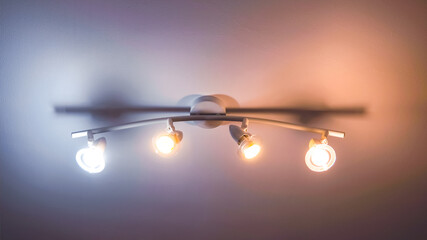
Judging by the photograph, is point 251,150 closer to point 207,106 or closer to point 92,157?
point 207,106

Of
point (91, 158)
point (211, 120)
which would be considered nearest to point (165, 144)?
point (211, 120)

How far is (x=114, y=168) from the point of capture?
1178mm

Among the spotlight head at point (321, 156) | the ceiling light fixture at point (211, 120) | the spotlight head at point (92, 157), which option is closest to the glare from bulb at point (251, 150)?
the ceiling light fixture at point (211, 120)

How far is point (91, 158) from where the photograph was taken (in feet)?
2.93

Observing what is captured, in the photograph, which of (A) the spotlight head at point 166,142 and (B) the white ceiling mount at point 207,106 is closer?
(A) the spotlight head at point 166,142

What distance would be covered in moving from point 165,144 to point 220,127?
0.27 metres

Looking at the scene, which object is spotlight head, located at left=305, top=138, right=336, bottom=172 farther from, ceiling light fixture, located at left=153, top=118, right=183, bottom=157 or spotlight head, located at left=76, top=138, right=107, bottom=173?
spotlight head, located at left=76, top=138, right=107, bottom=173

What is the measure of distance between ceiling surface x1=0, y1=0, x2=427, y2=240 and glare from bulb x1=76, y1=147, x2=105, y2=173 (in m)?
0.19

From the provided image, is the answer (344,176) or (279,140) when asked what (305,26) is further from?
(344,176)

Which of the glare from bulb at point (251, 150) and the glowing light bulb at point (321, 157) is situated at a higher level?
the glowing light bulb at point (321, 157)

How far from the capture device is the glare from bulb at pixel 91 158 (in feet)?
2.92

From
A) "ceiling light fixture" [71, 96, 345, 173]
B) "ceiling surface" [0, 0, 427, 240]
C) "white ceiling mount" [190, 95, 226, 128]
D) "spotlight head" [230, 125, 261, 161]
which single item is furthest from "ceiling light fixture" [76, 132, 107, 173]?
"spotlight head" [230, 125, 261, 161]

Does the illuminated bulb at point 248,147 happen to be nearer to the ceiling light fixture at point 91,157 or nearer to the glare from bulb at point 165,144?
the glare from bulb at point 165,144

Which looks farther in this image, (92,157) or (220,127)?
(220,127)
